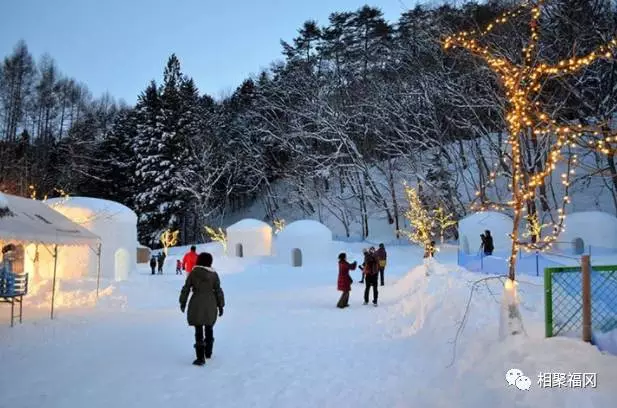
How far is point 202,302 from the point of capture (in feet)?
23.1

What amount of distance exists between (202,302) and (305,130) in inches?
1484

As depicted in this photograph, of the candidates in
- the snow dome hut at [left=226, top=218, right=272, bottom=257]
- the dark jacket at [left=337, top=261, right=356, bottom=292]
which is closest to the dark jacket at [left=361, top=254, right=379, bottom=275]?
the dark jacket at [left=337, top=261, right=356, bottom=292]

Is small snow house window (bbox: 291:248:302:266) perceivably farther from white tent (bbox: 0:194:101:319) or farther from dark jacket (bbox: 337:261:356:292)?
dark jacket (bbox: 337:261:356:292)

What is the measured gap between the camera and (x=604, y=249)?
25.8 m

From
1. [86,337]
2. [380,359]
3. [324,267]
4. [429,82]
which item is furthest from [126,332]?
[429,82]

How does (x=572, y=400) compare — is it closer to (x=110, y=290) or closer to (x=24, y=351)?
(x=24, y=351)

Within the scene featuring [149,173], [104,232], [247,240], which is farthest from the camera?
[149,173]

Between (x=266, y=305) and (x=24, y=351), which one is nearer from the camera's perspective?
(x=24, y=351)

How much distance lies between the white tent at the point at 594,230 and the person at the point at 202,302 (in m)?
25.9

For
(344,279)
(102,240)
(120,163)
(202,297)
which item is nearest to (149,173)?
(120,163)

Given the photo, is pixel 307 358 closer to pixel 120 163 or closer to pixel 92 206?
pixel 92 206

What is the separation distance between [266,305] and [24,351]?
24.9 feet

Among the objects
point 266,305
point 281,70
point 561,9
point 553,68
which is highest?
point 281,70

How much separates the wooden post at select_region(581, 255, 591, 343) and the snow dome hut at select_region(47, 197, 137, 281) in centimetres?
2218
